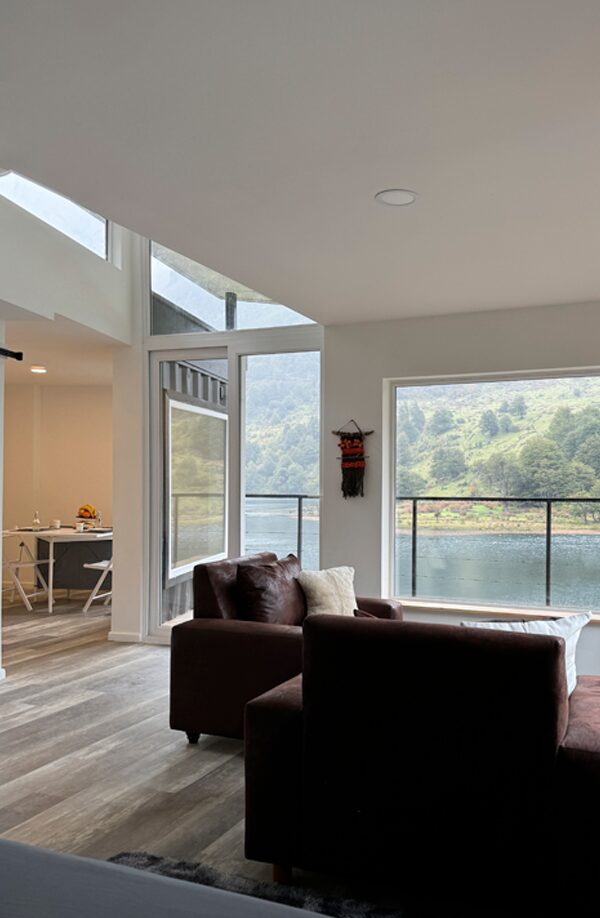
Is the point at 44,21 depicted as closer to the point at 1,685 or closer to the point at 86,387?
the point at 1,685

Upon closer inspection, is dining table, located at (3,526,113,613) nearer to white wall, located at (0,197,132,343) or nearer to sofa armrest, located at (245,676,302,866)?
white wall, located at (0,197,132,343)

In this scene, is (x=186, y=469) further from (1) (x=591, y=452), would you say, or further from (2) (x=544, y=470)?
(1) (x=591, y=452)

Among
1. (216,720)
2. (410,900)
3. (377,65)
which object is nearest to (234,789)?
(216,720)

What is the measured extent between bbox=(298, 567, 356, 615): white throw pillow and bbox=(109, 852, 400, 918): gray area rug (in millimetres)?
1740

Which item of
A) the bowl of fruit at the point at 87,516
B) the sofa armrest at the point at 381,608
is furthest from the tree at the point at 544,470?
the bowl of fruit at the point at 87,516

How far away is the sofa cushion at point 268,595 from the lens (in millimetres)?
4027

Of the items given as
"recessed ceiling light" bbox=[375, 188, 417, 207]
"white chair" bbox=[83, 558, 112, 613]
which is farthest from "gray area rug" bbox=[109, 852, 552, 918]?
"white chair" bbox=[83, 558, 112, 613]

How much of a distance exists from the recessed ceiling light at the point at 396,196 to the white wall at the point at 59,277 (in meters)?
2.55

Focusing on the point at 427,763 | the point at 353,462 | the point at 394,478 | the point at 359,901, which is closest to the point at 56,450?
the point at 353,462

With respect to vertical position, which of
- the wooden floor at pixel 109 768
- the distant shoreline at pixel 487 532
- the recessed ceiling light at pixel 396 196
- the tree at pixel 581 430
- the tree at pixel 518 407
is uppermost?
the recessed ceiling light at pixel 396 196

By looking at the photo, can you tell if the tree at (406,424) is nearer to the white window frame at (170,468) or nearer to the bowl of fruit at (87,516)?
the white window frame at (170,468)

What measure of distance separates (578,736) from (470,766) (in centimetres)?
31

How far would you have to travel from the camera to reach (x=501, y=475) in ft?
17.6

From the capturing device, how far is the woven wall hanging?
5.57 meters
